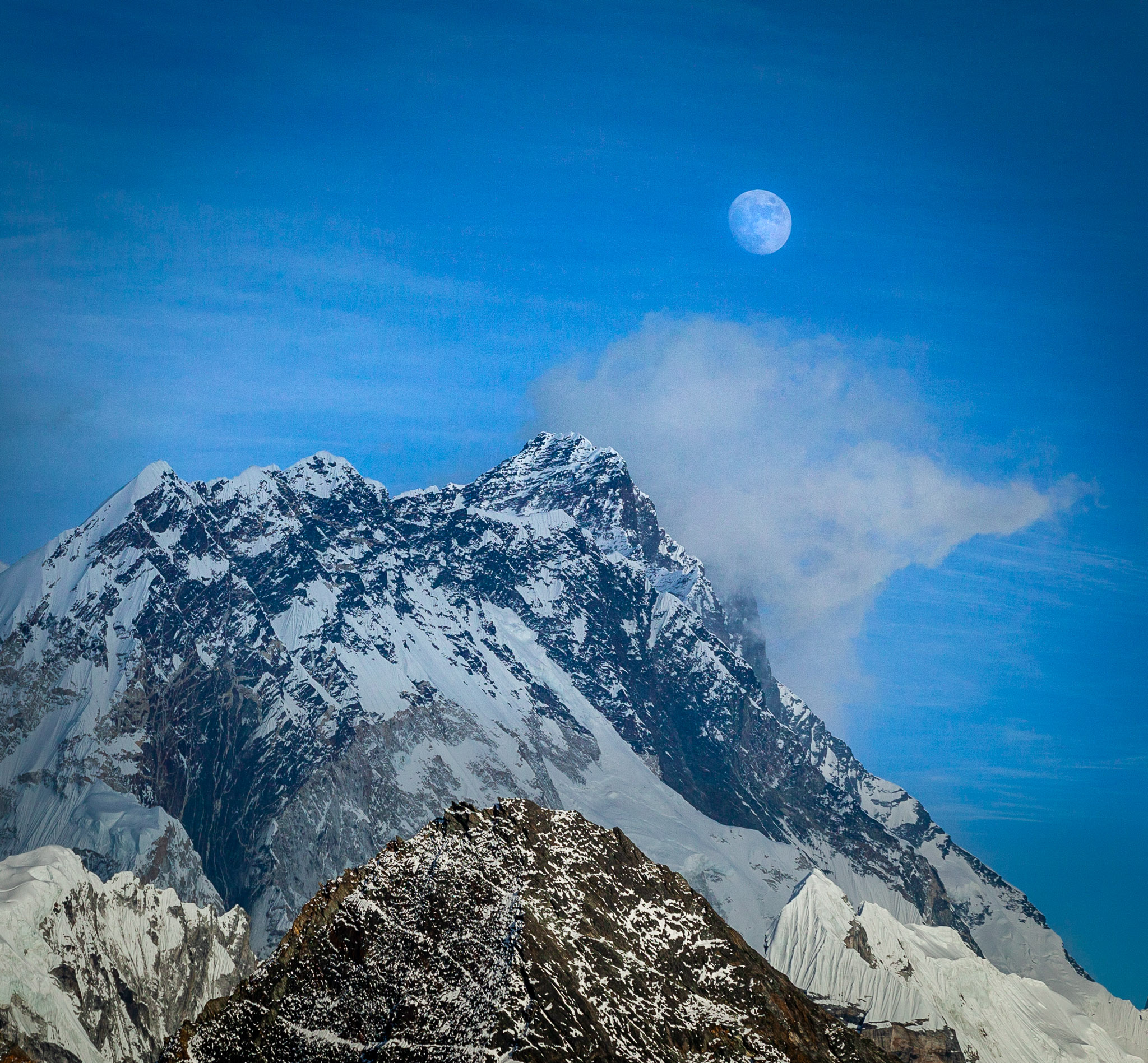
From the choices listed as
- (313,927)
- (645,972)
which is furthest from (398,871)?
(645,972)

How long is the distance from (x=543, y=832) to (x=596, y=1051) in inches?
853

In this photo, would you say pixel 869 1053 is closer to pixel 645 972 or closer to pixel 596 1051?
pixel 645 972

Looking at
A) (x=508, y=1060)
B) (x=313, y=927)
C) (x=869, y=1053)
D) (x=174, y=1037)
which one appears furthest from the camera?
(x=869, y=1053)

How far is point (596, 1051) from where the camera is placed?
100812 millimetres

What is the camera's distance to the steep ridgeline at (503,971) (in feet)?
327

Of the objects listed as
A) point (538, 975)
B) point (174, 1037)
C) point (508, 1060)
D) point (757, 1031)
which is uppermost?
point (757, 1031)

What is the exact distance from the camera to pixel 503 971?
101688 millimetres

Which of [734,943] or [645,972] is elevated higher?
[734,943]

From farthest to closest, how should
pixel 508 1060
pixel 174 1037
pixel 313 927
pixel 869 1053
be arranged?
pixel 869 1053
pixel 174 1037
pixel 313 927
pixel 508 1060

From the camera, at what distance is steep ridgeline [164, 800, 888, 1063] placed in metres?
99.8

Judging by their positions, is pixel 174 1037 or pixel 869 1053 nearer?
pixel 174 1037

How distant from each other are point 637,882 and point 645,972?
10997 millimetres

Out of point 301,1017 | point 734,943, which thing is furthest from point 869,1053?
point 301,1017

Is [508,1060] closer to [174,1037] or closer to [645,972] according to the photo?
[645,972]
